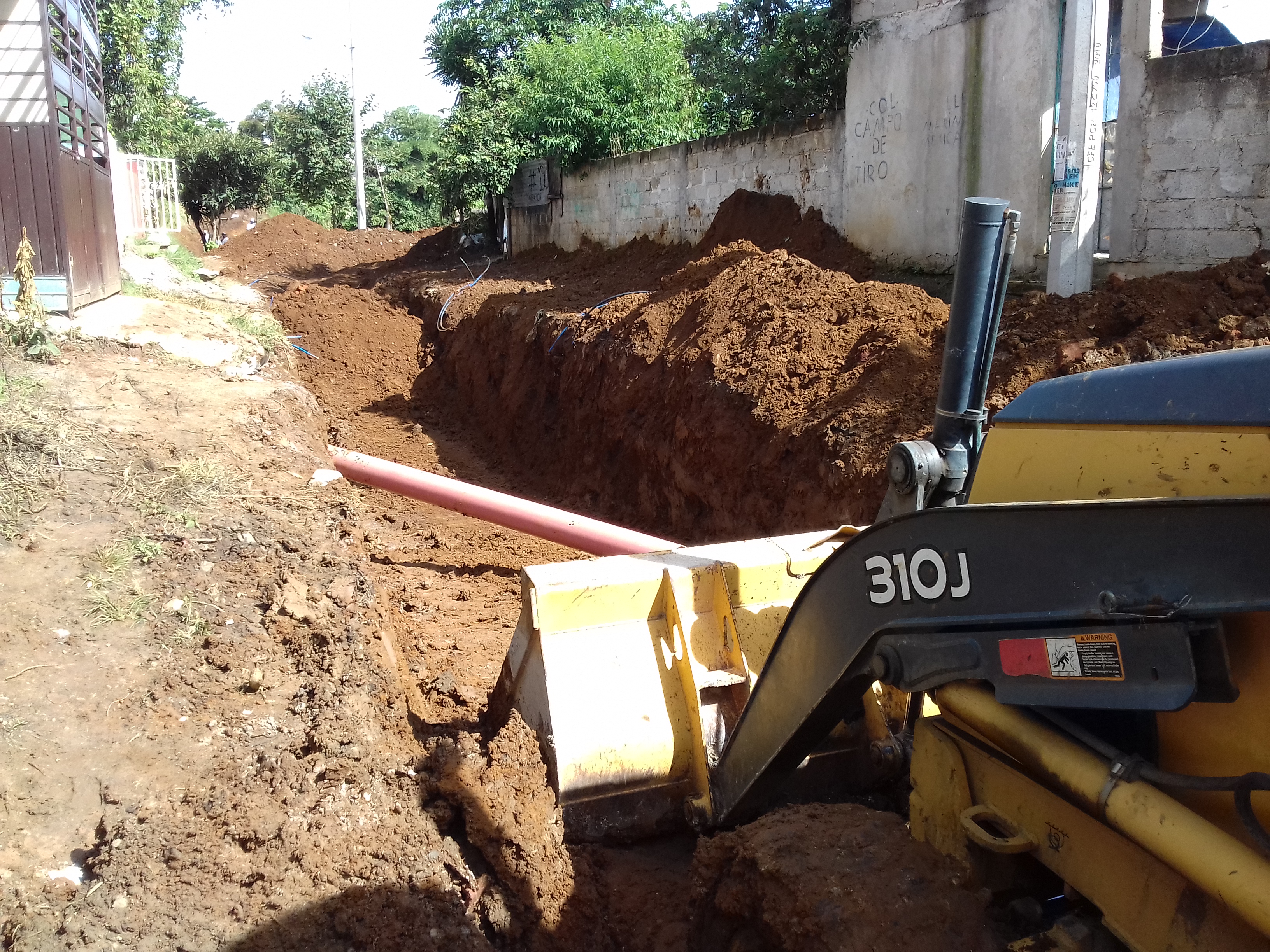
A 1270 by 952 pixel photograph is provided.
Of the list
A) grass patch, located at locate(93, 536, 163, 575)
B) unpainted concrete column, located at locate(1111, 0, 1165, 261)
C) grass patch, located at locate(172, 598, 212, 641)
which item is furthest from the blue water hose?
grass patch, located at locate(172, 598, 212, 641)

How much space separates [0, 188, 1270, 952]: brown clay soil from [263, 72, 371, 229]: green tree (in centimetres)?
2614

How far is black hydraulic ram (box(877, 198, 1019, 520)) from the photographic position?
2.48 m

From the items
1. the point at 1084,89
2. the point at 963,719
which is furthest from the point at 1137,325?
the point at 963,719

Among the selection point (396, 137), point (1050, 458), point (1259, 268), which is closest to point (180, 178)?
point (396, 137)

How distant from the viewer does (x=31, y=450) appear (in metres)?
5.60

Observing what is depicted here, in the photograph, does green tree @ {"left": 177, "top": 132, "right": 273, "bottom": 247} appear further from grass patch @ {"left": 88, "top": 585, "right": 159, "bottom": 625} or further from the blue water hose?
grass patch @ {"left": 88, "top": 585, "right": 159, "bottom": 625}

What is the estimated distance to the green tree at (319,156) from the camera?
33.1 meters

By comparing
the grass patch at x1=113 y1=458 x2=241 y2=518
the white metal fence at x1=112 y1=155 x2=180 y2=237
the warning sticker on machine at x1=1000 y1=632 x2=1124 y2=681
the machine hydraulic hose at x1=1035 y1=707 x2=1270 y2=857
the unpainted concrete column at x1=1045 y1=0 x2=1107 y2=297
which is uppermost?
the white metal fence at x1=112 y1=155 x2=180 y2=237

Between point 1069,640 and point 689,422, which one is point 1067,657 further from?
point 689,422

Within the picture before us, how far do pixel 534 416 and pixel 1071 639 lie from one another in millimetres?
9462

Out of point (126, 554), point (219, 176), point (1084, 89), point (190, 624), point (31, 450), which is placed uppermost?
point (219, 176)

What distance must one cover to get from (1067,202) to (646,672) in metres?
5.22

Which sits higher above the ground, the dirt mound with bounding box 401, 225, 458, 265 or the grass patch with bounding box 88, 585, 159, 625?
the dirt mound with bounding box 401, 225, 458, 265

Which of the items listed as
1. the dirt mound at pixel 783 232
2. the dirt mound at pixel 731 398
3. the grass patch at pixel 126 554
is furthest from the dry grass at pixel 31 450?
the dirt mound at pixel 783 232
